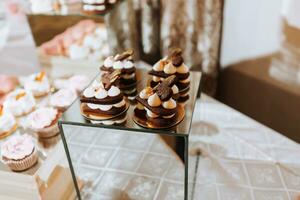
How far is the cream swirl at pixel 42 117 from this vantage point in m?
1.17

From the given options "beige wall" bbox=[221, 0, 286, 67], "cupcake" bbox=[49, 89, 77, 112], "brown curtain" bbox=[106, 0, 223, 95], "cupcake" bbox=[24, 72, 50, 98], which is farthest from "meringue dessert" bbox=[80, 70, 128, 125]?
"beige wall" bbox=[221, 0, 286, 67]

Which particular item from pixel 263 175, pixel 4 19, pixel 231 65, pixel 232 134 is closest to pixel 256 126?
pixel 232 134

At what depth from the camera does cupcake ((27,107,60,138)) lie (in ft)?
3.81

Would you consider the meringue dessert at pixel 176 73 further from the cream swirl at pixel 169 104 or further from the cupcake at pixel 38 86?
the cupcake at pixel 38 86

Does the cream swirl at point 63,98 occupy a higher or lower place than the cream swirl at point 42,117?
lower

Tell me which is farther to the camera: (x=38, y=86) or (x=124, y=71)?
(x=38, y=86)

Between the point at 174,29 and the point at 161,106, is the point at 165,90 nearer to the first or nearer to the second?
the point at 161,106

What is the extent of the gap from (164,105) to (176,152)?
499 mm

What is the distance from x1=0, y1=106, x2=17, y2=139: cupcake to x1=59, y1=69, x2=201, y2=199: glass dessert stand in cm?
23

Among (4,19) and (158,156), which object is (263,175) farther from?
(4,19)

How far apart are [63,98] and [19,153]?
0.36 meters

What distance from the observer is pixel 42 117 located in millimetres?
1196

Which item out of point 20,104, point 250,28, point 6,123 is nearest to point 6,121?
point 6,123

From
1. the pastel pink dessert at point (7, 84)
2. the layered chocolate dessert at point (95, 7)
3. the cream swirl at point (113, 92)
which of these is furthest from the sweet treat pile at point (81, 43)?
the cream swirl at point (113, 92)
